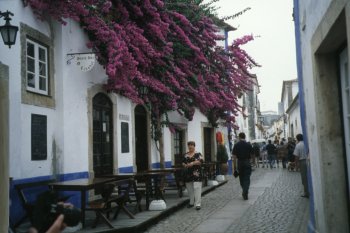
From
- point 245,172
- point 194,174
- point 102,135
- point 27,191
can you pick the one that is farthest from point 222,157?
point 27,191

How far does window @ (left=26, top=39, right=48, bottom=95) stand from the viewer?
963 cm

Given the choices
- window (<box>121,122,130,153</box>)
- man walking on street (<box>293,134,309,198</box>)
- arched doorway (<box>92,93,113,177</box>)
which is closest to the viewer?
arched doorway (<box>92,93,113,177</box>)

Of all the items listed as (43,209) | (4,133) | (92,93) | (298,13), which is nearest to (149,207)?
(92,93)

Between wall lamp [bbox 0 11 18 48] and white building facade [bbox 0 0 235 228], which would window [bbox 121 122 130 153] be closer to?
white building facade [bbox 0 0 235 228]

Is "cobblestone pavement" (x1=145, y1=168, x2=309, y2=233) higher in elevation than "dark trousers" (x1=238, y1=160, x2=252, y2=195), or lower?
lower

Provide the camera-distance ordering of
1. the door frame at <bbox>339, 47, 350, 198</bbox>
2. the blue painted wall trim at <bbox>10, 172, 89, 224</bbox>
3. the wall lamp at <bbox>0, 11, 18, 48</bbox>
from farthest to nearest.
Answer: the blue painted wall trim at <bbox>10, 172, 89, 224</bbox> < the wall lamp at <bbox>0, 11, 18, 48</bbox> < the door frame at <bbox>339, 47, 350, 198</bbox>

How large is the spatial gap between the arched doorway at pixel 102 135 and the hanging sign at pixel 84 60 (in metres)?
1.83

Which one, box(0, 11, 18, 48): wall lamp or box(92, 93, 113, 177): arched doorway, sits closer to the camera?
box(0, 11, 18, 48): wall lamp

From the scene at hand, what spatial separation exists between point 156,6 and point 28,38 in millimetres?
5197

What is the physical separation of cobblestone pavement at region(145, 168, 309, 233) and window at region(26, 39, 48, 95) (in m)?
3.77

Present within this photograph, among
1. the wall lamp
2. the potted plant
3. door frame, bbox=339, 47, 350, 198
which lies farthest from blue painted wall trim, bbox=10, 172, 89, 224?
the potted plant

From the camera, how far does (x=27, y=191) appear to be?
920cm

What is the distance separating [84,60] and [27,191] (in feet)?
10.2

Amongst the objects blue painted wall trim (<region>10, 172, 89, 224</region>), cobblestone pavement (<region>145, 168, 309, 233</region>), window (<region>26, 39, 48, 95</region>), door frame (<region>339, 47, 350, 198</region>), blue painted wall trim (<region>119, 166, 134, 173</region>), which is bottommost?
cobblestone pavement (<region>145, 168, 309, 233</region>)
